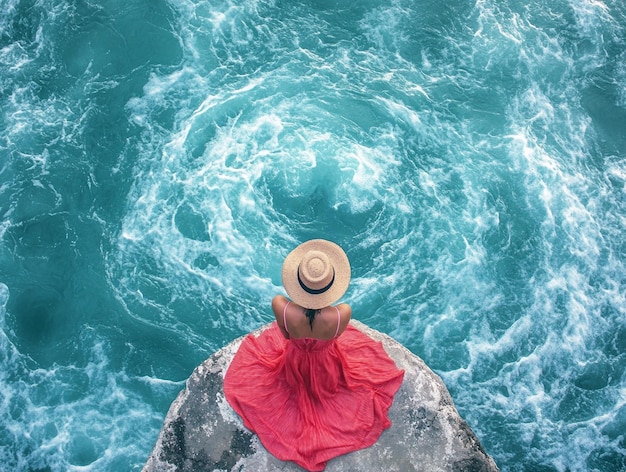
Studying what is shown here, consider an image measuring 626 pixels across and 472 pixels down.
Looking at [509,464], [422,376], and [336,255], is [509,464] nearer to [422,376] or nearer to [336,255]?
[422,376]

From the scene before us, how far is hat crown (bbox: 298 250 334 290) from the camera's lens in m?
6.37

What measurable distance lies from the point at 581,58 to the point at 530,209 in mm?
5109

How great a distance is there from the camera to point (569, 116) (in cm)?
1412

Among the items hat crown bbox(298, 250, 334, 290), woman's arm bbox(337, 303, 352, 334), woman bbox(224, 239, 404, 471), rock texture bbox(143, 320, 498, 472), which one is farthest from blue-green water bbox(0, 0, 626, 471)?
hat crown bbox(298, 250, 334, 290)

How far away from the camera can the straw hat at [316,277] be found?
639 cm

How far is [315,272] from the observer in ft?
21.0

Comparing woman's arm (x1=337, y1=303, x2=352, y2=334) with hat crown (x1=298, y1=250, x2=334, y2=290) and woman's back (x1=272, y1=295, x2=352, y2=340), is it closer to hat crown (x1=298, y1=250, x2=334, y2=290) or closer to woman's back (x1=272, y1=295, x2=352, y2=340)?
woman's back (x1=272, y1=295, x2=352, y2=340)

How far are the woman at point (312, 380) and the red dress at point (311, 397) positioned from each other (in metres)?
0.01

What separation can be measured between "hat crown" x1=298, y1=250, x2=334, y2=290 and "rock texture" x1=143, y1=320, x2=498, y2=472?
8.15 ft

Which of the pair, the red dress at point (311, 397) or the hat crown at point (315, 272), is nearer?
the hat crown at point (315, 272)

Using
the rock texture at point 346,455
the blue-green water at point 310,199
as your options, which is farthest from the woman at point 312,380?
the blue-green water at point 310,199

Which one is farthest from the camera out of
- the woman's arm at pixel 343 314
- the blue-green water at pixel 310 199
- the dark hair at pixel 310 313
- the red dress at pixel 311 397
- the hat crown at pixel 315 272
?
the blue-green water at pixel 310 199

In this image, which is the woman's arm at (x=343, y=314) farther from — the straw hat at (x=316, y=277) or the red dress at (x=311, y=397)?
the red dress at (x=311, y=397)

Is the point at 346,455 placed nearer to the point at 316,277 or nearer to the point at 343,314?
the point at 343,314
